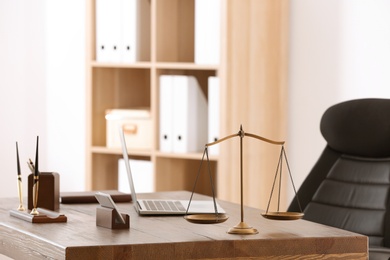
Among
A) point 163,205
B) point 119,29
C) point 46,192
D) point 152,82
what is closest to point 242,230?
point 163,205

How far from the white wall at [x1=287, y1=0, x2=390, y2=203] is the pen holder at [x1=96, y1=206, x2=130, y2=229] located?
177cm

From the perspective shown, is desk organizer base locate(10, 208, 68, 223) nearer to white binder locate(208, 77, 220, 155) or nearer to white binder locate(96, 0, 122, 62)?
white binder locate(208, 77, 220, 155)

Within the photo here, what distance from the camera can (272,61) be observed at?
4066 millimetres

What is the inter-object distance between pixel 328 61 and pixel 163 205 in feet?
5.04

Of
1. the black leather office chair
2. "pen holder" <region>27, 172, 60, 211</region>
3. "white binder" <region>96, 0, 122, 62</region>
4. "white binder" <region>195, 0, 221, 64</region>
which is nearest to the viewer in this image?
"pen holder" <region>27, 172, 60, 211</region>

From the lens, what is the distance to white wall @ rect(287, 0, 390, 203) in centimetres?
381

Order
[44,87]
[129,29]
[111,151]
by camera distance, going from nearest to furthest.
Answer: [129,29]
[111,151]
[44,87]

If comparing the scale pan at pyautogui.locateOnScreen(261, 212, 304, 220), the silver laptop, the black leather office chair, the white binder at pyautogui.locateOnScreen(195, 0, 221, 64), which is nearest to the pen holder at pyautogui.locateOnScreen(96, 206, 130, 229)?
the silver laptop

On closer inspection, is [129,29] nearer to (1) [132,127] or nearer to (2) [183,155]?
(1) [132,127]

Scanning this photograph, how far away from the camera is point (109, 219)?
236 centimetres

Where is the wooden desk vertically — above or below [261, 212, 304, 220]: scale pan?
below

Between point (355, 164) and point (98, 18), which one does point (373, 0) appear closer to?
point (355, 164)

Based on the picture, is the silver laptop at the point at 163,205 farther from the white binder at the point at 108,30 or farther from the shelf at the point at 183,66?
the white binder at the point at 108,30

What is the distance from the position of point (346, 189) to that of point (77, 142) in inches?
92.0
